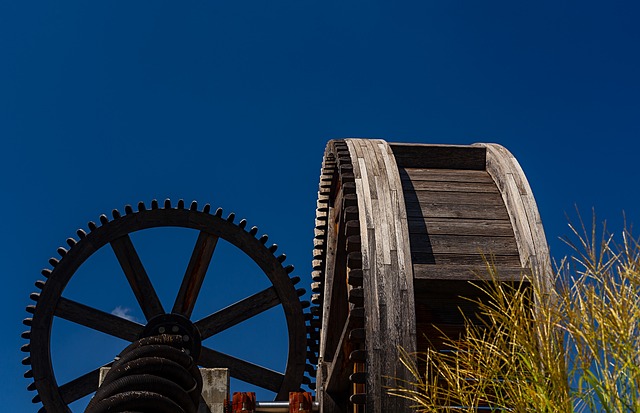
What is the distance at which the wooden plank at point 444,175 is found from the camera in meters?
4.77

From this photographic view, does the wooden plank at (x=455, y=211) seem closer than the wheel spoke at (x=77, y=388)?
Yes

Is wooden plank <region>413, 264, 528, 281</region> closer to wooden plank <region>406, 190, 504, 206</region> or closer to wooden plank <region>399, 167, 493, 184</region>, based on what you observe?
wooden plank <region>406, 190, 504, 206</region>

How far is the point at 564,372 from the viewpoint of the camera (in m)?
2.09

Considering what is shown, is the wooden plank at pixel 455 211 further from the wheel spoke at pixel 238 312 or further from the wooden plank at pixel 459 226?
the wheel spoke at pixel 238 312

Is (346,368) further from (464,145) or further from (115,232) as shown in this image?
(115,232)

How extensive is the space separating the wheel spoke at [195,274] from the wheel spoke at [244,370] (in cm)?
54

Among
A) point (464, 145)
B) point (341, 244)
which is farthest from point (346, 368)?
point (464, 145)

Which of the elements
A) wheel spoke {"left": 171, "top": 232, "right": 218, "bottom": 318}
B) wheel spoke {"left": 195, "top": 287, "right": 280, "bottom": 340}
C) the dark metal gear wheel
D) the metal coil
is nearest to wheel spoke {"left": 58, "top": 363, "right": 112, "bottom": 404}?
the dark metal gear wheel

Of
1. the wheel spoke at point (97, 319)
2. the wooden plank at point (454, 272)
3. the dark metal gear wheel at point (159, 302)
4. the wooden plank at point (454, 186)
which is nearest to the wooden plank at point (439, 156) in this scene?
the wooden plank at point (454, 186)

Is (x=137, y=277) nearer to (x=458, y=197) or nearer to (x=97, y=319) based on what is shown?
(x=97, y=319)

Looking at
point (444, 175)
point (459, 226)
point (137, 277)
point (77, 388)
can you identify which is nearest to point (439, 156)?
point (444, 175)

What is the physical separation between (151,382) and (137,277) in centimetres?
520

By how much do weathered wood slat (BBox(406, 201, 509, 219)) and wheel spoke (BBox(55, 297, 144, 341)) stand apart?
482 cm

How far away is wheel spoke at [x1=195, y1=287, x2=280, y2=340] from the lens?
8.35m
